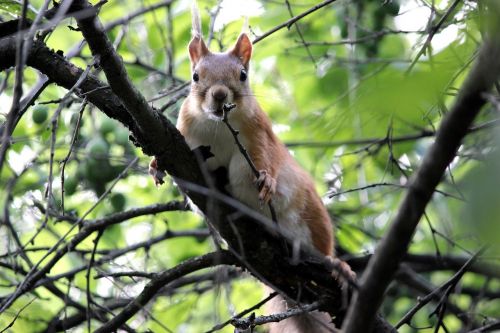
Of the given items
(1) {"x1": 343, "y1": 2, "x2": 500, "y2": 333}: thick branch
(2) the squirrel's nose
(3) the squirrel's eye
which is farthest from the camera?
(3) the squirrel's eye

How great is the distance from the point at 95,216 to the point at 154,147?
5.45ft

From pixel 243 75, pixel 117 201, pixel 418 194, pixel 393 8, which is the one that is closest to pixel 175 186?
pixel 117 201

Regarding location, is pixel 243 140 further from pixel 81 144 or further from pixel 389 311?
pixel 389 311

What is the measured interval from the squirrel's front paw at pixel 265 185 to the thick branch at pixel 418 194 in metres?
1.35

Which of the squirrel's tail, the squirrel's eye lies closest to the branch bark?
the squirrel's tail

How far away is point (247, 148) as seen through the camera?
3250 mm

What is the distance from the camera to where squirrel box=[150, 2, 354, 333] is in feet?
10.3

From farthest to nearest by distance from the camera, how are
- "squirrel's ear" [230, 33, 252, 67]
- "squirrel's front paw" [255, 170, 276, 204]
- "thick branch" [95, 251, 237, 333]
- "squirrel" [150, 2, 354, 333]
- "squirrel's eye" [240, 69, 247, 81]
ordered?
1. "squirrel's ear" [230, 33, 252, 67]
2. "squirrel's eye" [240, 69, 247, 81]
3. "squirrel" [150, 2, 354, 333]
4. "squirrel's front paw" [255, 170, 276, 204]
5. "thick branch" [95, 251, 237, 333]

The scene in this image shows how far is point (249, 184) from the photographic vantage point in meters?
3.14

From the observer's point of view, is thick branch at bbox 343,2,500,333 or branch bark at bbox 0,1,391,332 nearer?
thick branch at bbox 343,2,500,333

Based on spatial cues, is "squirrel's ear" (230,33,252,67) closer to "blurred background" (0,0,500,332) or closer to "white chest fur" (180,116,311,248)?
"blurred background" (0,0,500,332)

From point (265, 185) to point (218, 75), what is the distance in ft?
2.14

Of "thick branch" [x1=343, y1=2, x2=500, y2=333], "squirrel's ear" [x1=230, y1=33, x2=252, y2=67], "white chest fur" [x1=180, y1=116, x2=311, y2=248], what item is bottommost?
"thick branch" [x1=343, y1=2, x2=500, y2=333]

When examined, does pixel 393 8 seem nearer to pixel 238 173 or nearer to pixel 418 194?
pixel 238 173
